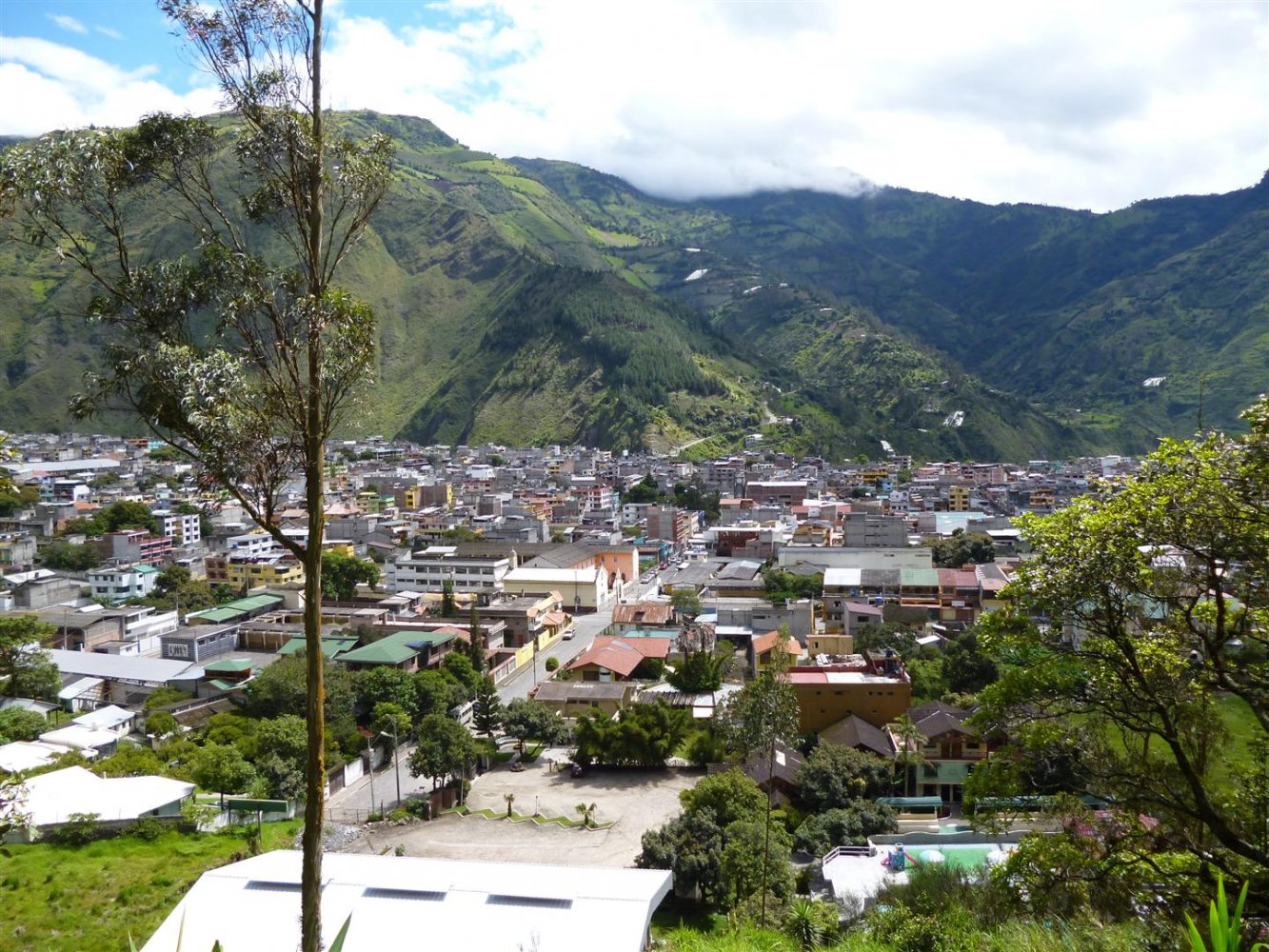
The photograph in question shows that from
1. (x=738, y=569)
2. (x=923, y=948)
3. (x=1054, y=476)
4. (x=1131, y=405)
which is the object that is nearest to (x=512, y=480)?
(x=738, y=569)

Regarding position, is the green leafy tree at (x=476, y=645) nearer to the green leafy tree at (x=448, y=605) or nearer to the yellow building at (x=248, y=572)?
the green leafy tree at (x=448, y=605)

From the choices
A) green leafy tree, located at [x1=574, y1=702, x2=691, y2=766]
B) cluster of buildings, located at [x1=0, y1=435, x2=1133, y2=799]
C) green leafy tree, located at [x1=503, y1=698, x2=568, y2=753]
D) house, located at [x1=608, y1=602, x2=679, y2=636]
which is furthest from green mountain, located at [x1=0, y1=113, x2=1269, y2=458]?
green leafy tree, located at [x1=574, y1=702, x2=691, y2=766]

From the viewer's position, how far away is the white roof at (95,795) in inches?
613

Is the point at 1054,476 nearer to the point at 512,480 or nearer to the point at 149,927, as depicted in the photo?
the point at 512,480

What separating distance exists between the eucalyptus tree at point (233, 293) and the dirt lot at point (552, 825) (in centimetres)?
1268

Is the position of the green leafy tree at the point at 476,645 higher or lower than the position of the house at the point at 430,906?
lower

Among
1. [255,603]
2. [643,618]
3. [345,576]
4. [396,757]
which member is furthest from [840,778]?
[345,576]

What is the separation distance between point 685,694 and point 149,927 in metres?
14.5

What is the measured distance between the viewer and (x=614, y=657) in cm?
2658

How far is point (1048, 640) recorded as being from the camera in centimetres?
555

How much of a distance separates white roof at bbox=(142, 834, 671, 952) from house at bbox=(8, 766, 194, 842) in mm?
4584

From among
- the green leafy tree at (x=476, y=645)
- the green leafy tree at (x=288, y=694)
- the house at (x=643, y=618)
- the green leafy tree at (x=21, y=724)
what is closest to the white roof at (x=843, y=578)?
the house at (x=643, y=618)

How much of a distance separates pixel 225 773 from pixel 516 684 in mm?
11442

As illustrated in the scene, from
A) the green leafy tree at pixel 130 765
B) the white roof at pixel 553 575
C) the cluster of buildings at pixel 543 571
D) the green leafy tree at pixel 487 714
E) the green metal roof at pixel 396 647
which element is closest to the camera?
the green leafy tree at pixel 130 765
